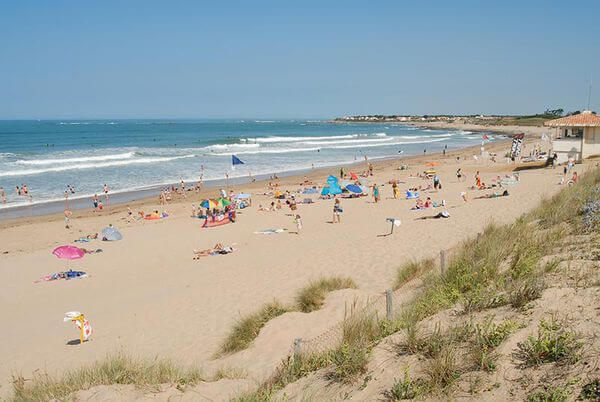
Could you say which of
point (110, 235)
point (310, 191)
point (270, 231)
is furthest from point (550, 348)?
point (310, 191)

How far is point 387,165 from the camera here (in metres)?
39.9

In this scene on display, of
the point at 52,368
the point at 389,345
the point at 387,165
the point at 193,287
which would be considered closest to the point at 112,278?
the point at 193,287

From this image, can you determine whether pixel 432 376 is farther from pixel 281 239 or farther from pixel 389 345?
pixel 281 239

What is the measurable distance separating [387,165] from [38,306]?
32010mm

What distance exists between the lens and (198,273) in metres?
12.7

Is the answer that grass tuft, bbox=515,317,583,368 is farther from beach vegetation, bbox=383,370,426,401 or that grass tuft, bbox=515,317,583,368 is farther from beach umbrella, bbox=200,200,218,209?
beach umbrella, bbox=200,200,218,209

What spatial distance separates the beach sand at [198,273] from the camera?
26.2 ft

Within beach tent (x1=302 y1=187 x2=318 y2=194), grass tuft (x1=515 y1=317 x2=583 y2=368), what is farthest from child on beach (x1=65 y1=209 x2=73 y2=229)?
grass tuft (x1=515 y1=317 x2=583 y2=368)

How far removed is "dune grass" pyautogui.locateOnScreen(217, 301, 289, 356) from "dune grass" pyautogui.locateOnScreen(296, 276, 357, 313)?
14.1 inches

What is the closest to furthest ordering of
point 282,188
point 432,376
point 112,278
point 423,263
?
point 432,376 < point 423,263 < point 112,278 < point 282,188

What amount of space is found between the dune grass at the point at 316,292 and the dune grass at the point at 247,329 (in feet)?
1.17

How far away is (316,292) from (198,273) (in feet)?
17.2

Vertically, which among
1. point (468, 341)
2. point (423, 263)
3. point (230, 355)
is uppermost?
point (468, 341)

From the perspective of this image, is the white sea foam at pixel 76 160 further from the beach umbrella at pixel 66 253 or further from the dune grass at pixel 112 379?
the dune grass at pixel 112 379
